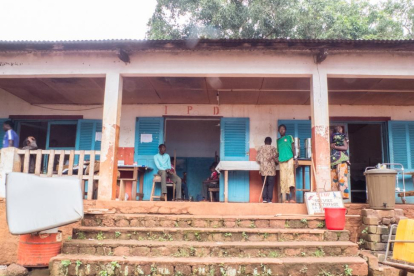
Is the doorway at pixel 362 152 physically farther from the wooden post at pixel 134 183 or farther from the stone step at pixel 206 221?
the wooden post at pixel 134 183

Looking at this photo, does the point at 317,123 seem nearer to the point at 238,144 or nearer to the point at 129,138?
the point at 238,144

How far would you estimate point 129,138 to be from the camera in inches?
345

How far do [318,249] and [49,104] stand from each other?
25.6 ft

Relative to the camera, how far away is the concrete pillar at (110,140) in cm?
598

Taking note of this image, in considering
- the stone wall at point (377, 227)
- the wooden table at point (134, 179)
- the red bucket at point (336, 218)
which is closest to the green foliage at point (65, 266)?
the wooden table at point (134, 179)

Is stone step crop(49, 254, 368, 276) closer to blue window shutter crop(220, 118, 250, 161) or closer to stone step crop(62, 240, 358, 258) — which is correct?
stone step crop(62, 240, 358, 258)

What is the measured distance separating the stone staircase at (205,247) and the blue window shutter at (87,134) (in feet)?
12.5

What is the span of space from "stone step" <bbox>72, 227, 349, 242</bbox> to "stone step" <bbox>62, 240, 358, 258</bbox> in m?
0.27

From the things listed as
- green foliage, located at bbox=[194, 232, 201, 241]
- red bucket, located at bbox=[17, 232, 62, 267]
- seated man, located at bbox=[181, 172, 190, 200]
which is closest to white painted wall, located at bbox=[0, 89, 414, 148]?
seated man, located at bbox=[181, 172, 190, 200]

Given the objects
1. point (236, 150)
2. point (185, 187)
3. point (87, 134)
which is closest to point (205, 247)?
point (236, 150)

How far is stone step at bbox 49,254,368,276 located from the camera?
4.26m

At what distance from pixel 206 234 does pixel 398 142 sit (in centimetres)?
609

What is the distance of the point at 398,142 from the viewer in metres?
A: 8.36

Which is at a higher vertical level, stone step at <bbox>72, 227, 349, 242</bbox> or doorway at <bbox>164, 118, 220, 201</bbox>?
doorway at <bbox>164, 118, 220, 201</bbox>
